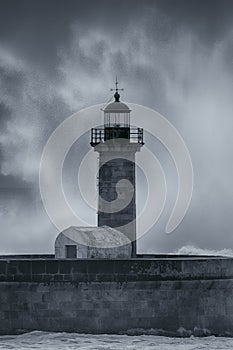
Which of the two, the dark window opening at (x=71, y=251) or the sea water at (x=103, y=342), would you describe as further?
the dark window opening at (x=71, y=251)

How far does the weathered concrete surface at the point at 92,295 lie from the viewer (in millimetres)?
12461

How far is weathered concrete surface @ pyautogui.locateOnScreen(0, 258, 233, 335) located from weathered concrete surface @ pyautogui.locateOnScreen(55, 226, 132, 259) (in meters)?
2.16

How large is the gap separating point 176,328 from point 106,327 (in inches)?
48.1

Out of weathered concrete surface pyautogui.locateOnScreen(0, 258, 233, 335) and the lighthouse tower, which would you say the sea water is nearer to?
weathered concrete surface pyautogui.locateOnScreen(0, 258, 233, 335)

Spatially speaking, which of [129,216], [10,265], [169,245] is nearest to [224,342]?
[10,265]

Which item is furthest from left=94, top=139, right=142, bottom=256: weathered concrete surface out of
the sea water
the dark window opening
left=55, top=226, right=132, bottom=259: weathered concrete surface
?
the sea water

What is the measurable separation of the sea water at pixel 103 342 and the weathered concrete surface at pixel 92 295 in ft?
0.69

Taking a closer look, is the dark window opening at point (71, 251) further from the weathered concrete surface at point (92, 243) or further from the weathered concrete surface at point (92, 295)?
the weathered concrete surface at point (92, 295)

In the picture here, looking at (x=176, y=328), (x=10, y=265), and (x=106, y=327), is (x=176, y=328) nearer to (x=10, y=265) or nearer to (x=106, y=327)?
(x=106, y=327)

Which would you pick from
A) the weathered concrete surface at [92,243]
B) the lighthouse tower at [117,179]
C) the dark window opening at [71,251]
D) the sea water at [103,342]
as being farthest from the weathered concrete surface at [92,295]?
the lighthouse tower at [117,179]

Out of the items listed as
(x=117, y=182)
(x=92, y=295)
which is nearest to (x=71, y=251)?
(x=92, y=295)

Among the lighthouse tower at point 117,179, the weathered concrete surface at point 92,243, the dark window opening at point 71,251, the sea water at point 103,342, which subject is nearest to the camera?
the sea water at point 103,342

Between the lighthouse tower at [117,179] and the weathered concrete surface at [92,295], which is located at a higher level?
the lighthouse tower at [117,179]

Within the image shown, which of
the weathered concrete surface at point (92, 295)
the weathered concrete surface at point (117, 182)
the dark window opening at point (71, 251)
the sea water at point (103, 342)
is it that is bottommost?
the sea water at point (103, 342)
